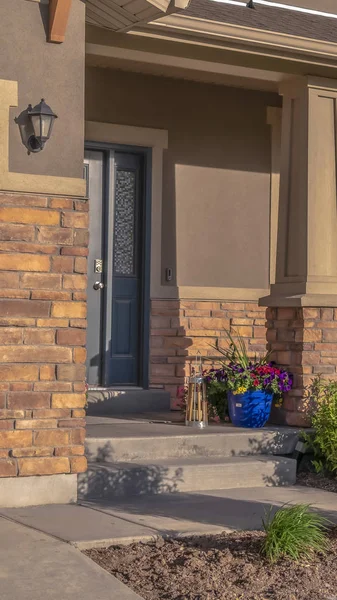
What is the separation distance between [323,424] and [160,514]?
2298mm

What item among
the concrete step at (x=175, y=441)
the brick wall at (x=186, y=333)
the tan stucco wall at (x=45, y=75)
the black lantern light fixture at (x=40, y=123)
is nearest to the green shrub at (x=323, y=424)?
the concrete step at (x=175, y=441)

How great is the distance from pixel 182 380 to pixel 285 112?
296 centimetres

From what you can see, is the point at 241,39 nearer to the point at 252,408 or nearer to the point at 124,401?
the point at 252,408

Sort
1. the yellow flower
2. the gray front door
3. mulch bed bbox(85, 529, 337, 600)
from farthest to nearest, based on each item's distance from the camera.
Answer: the gray front door → the yellow flower → mulch bed bbox(85, 529, 337, 600)

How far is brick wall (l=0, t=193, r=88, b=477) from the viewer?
6523 millimetres

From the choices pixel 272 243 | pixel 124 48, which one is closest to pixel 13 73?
pixel 124 48

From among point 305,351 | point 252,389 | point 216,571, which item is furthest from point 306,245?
point 216,571

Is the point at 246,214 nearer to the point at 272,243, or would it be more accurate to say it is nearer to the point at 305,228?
the point at 272,243

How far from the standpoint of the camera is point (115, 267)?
390 inches

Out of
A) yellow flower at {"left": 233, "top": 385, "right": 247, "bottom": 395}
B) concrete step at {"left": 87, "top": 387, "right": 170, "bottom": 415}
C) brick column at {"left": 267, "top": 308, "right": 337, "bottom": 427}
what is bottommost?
concrete step at {"left": 87, "top": 387, "right": 170, "bottom": 415}

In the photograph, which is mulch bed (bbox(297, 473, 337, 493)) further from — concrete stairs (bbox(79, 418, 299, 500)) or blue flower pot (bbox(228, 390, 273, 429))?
blue flower pot (bbox(228, 390, 273, 429))

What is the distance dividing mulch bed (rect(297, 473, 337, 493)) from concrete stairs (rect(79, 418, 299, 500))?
0.15m

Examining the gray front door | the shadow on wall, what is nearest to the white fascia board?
the gray front door

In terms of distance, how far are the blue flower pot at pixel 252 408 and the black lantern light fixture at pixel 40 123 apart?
10.2ft
